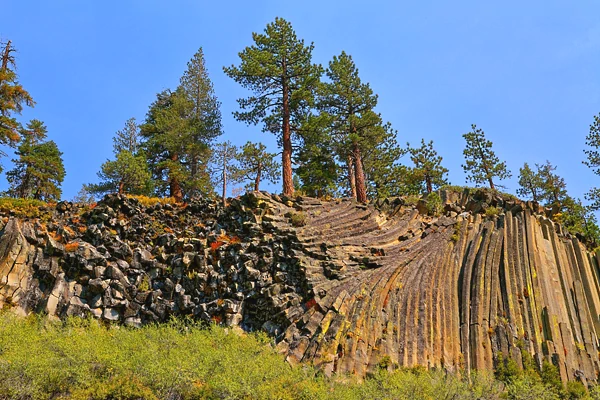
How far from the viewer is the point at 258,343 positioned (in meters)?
17.9

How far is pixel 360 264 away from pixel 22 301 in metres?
14.4

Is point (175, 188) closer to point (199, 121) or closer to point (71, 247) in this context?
point (199, 121)

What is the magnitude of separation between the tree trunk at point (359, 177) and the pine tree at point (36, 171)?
22833 mm

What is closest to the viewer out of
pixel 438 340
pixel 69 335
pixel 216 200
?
pixel 69 335

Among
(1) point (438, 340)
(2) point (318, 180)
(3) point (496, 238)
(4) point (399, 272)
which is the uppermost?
(2) point (318, 180)

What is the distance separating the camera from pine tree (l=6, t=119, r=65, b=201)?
118ft

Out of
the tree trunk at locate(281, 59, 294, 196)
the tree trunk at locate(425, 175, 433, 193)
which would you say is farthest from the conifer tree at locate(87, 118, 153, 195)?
the tree trunk at locate(425, 175, 433, 193)

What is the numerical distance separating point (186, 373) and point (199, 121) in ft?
81.6

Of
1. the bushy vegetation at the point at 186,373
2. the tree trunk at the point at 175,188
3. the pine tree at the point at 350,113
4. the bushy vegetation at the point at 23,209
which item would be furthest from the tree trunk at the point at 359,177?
the bushy vegetation at the point at 23,209

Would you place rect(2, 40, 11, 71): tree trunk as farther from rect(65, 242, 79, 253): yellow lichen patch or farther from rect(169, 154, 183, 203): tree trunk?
rect(65, 242, 79, 253): yellow lichen patch

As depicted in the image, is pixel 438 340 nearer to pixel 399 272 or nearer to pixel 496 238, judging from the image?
pixel 399 272

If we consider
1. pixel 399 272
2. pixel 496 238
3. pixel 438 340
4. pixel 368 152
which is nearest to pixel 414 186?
pixel 368 152

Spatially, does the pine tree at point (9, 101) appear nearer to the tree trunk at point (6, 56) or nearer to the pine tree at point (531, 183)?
the tree trunk at point (6, 56)

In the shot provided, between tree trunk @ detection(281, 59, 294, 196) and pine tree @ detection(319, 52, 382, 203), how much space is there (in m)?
2.84
